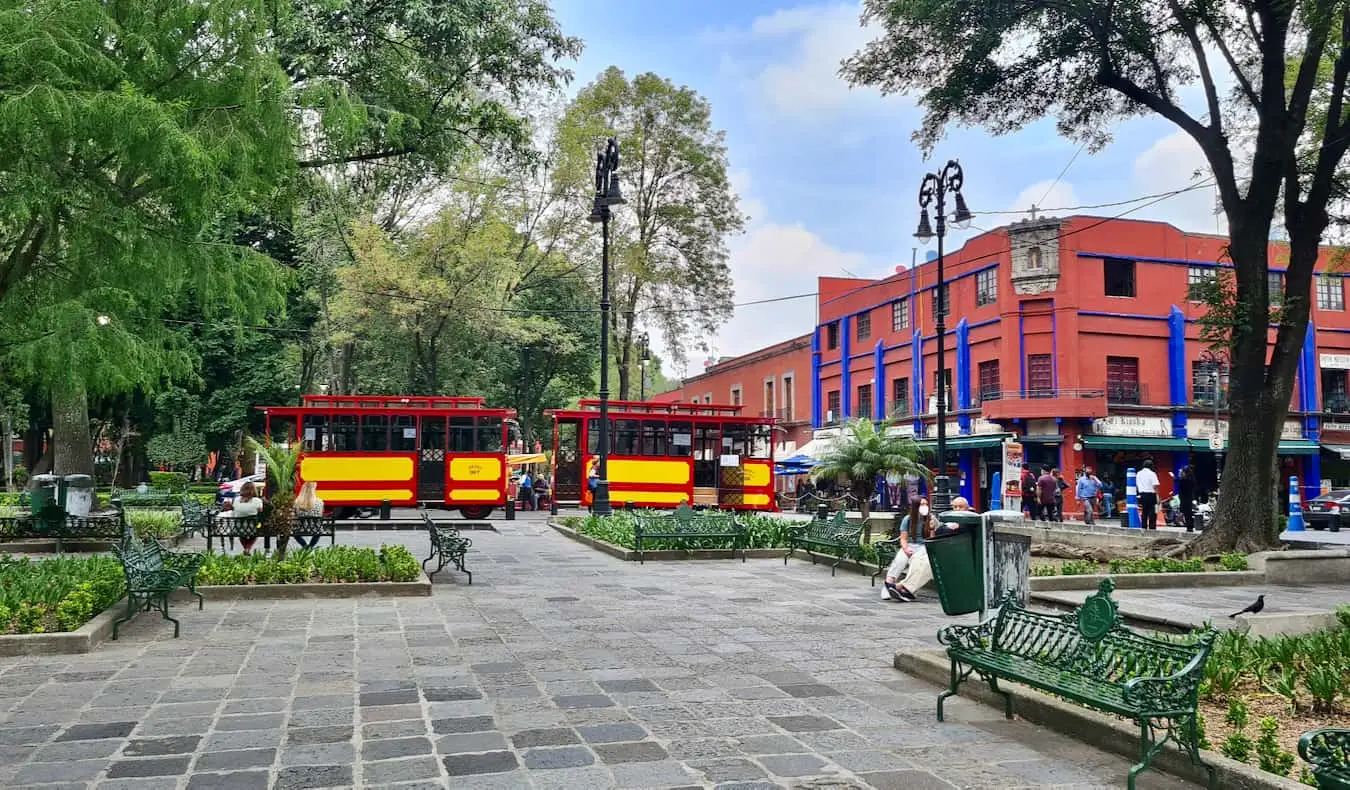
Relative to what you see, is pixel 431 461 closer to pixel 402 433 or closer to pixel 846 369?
pixel 402 433

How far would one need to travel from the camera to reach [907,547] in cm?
1136

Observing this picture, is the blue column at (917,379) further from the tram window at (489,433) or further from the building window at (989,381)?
the tram window at (489,433)

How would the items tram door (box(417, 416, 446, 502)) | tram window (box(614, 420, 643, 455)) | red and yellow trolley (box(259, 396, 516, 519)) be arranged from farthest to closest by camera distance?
1. tram window (box(614, 420, 643, 455))
2. tram door (box(417, 416, 446, 502))
3. red and yellow trolley (box(259, 396, 516, 519))

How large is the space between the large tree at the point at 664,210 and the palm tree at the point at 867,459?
18.7m

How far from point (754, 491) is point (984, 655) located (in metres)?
21.2

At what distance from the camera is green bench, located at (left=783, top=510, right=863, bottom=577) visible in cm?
1379

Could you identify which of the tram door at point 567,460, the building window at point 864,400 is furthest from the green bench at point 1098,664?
the building window at point 864,400

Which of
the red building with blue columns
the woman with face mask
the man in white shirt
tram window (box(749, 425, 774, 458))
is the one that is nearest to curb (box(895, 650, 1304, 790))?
the woman with face mask

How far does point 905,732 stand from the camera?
563cm

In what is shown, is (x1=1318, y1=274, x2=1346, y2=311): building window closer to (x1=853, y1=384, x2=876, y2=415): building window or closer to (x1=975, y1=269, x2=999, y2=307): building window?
(x1=975, y1=269, x2=999, y2=307): building window

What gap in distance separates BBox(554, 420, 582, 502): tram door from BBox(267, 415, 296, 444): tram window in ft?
22.6

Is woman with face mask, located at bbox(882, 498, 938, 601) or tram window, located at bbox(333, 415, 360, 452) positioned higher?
tram window, located at bbox(333, 415, 360, 452)

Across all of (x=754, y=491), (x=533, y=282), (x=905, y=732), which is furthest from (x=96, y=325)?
(x=533, y=282)

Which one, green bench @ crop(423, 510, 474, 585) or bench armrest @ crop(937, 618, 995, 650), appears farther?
green bench @ crop(423, 510, 474, 585)
